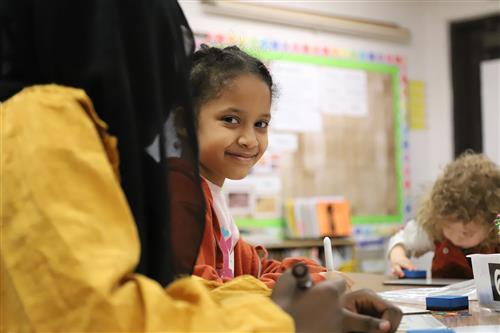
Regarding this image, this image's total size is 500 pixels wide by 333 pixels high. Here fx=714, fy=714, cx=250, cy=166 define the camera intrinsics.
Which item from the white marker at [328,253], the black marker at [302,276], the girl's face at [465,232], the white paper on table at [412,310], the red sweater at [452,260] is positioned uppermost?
the black marker at [302,276]

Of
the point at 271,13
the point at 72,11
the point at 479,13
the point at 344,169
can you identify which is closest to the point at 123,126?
the point at 72,11

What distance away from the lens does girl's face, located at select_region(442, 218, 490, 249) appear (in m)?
2.13

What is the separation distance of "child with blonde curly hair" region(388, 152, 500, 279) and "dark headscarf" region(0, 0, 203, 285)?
4.60 feet

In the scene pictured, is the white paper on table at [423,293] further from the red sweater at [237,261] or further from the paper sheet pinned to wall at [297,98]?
the paper sheet pinned to wall at [297,98]

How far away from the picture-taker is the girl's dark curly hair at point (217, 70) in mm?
1600

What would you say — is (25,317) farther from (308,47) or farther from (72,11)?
(308,47)

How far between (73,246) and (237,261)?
0.95 meters

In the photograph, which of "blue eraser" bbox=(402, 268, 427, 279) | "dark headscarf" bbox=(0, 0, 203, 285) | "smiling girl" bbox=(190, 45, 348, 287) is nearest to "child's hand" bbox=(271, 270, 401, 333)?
"dark headscarf" bbox=(0, 0, 203, 285)

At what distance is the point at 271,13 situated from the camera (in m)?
4.82

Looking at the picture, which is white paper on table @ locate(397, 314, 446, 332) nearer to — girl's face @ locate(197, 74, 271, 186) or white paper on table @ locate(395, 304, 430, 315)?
white paper on table @ locate(395, 304, 430, 315)

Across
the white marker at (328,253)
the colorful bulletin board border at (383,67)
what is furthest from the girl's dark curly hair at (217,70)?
the colorful bulletin board border at (383,67)

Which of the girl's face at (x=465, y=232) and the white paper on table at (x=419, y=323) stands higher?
the girl's face at (x=465, y=232)

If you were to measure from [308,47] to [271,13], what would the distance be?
40 centimetres

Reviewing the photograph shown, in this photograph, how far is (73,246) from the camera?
0.74 m
